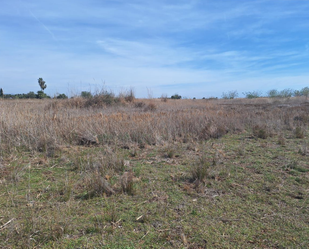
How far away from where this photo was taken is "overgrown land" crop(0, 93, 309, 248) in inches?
92.4

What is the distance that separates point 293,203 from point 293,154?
8.70 feet

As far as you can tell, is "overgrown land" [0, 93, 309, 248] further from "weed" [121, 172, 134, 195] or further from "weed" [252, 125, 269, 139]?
"weed" [252, 125, 269, 139]

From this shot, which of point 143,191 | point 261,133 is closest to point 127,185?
point 143,191

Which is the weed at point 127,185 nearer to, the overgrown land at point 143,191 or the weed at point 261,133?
the overgrown land at point 143,191

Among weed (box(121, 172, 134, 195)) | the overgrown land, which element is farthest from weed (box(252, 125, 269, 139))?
weed (box(121, 172, 134, 195))

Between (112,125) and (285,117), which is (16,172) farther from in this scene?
(285,117)

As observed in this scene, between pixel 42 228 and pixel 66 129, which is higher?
pixel 66 129

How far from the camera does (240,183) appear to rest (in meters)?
3.72

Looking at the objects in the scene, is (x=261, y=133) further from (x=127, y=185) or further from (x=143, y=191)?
(x=127, y=185)

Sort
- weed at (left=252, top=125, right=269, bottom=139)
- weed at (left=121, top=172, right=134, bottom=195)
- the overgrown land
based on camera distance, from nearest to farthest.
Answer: the overgrown land < weed at (left=121, top=172, right=134, bottom=195) < weed at (left=252, top=125, right=269, bottom=139)

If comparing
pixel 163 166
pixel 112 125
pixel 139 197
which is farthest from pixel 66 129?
pixel 139 197

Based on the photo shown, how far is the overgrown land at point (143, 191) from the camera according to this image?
2.35m

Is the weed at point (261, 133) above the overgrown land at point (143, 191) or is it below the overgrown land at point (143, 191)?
above

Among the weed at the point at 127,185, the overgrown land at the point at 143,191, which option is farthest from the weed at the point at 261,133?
the weed at the point at 127,185
